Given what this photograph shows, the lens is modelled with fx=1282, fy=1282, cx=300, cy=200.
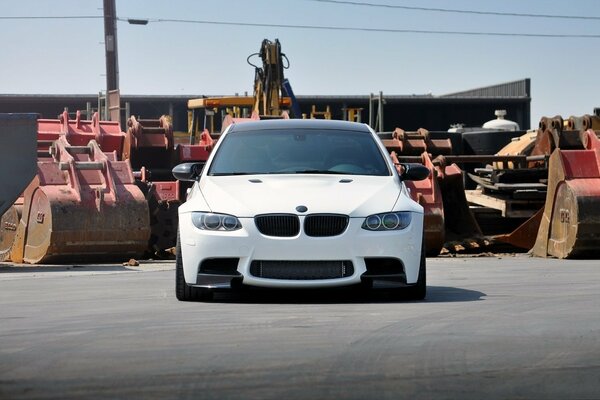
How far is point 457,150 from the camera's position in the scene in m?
24.1

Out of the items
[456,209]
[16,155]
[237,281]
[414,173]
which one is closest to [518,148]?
[456,209]

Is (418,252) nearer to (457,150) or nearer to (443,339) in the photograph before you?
(443,339)

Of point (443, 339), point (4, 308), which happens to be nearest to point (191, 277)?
point (4, 308)

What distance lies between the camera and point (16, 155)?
1519cm

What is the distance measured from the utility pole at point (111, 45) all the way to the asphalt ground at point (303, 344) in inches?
1108

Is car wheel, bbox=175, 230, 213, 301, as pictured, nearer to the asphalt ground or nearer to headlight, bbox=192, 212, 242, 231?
the asphalt ground

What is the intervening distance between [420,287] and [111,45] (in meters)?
30.9

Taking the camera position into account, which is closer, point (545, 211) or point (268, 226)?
point (268, 226)

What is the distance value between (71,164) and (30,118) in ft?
5.76

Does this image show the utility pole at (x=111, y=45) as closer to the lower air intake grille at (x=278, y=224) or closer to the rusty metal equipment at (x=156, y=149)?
the rusty metal equipment at (x=156, y=149)

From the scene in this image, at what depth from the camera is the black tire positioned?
9.94 metres

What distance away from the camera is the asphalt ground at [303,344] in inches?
242

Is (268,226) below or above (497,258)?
above

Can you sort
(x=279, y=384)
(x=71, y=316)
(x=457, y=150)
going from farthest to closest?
(x=457, y=150) → (x=71, y=316) → (x=279, y=384)
